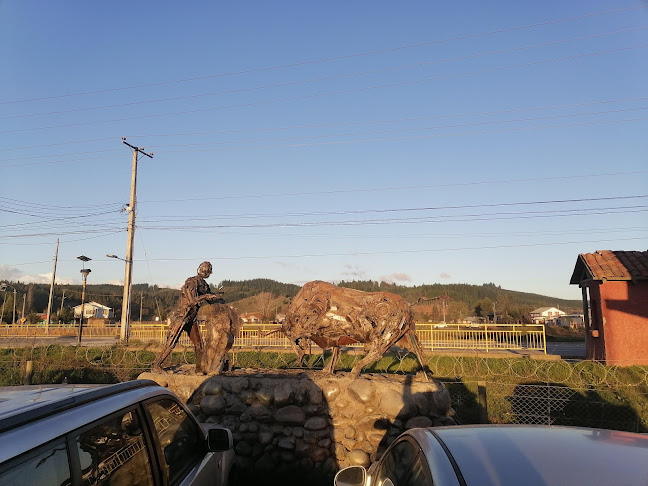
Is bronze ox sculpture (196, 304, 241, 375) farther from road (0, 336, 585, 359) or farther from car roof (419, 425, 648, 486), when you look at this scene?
road (0, 336, 585, 359)

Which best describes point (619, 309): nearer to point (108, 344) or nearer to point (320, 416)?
point (320, 416)

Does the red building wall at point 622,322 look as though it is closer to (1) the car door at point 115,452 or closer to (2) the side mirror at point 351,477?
(2) the side mirror at point 351,477

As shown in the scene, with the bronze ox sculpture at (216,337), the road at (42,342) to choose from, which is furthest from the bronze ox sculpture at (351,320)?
the road at (42,342)

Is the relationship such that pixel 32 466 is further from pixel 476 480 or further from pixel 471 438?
pixel 471 438

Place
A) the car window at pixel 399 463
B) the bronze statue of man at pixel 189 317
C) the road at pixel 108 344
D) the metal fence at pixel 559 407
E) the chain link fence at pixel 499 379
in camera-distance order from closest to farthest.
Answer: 1. the car window at pixel 399 463
2. the bronze statue of man at pixel 189 317
3. the metal fence at pixel 559 407
4. the chain link fence at pixel 499 379
5. the road at pixel 108 344

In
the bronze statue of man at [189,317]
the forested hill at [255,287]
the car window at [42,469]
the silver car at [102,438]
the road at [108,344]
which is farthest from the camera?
the forested hill at [255,287]

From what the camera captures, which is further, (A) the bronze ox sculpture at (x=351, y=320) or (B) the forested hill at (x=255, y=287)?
(B) the forested hill at (x=255, y=287)

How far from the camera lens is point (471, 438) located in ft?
7.83

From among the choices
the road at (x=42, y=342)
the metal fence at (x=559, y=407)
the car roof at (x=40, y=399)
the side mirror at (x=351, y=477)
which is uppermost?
the car roof at (x=40, y=399)

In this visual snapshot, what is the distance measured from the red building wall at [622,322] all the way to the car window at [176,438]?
50.6ft

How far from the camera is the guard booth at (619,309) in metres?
15.5

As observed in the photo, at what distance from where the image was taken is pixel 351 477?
3191mm

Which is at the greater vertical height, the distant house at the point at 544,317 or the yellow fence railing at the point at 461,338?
the distant house at the point at 544,317

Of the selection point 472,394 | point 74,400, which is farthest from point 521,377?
point 74,400
